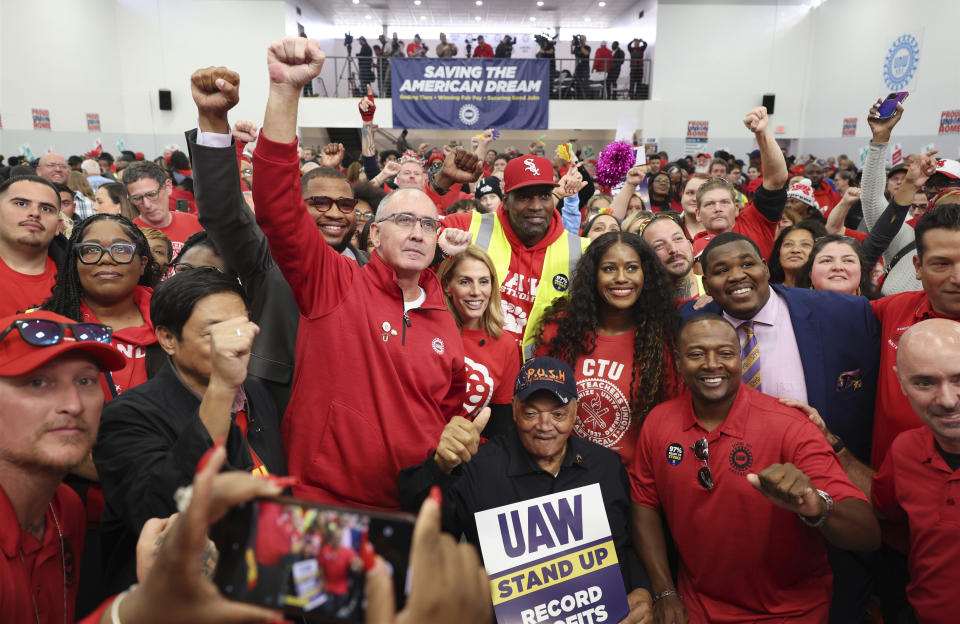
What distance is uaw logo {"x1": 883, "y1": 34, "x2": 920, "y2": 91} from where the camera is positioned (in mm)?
12905

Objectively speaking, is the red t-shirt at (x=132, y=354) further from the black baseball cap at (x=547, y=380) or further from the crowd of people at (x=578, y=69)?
the crowd of people at (x=578, y=69)

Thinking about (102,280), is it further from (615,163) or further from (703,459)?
(615,163)

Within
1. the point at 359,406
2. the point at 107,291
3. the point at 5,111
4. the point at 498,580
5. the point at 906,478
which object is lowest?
the point at 498,580

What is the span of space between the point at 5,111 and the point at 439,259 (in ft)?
47.1

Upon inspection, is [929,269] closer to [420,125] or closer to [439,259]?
[439,259]

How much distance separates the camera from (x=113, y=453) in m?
1.68

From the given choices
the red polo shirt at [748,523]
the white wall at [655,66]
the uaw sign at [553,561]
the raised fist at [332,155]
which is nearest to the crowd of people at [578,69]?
the white wall at [655,66]

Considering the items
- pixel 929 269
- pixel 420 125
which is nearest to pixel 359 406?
pixel 929 269

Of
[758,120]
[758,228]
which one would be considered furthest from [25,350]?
[758,228]

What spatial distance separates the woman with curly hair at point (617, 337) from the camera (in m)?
2.66

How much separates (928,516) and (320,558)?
2.00m

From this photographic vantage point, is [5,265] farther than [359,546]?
Yes

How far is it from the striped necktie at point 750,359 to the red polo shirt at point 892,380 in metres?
0.47

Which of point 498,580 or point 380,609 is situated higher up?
point 380,609
